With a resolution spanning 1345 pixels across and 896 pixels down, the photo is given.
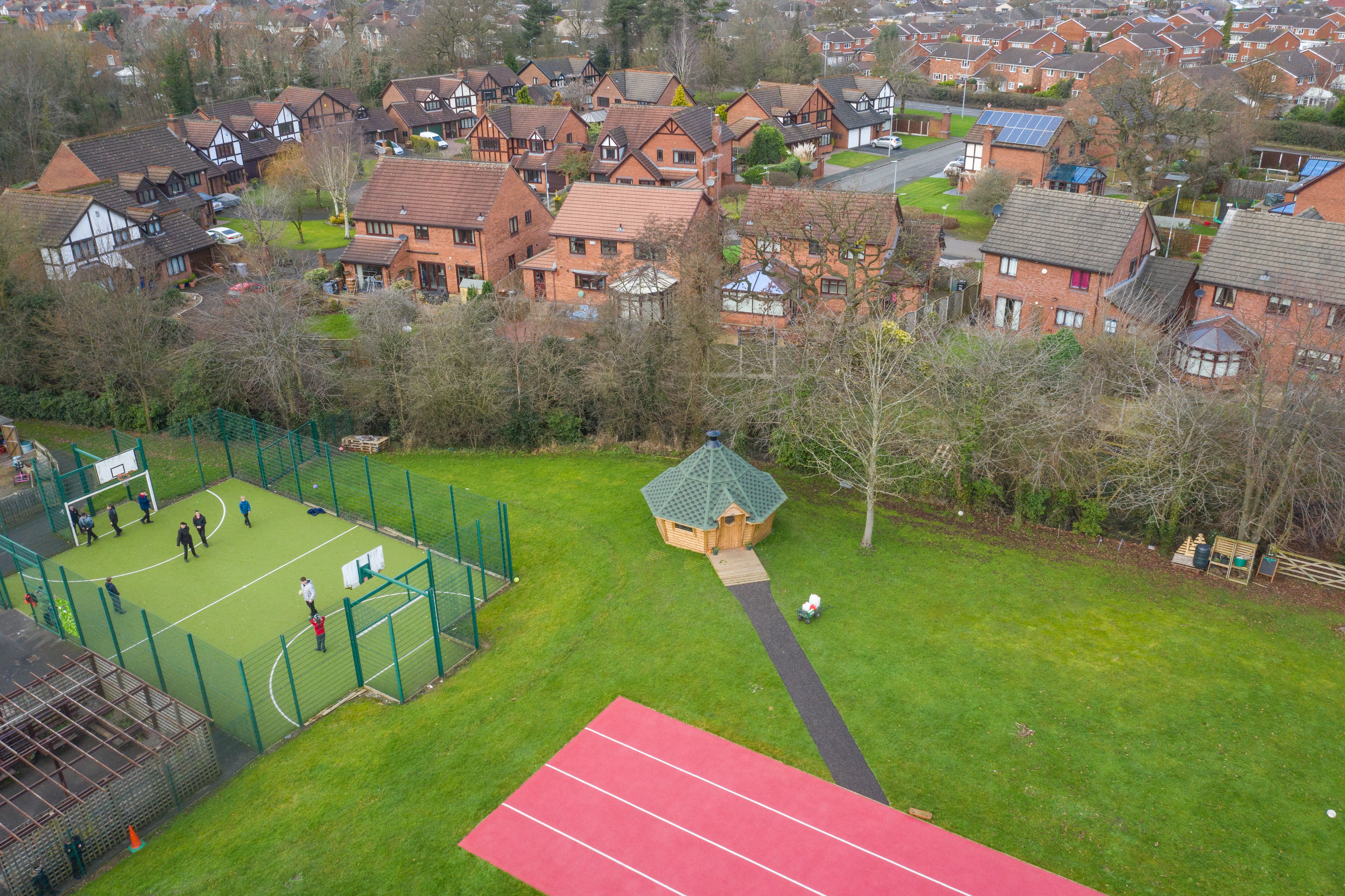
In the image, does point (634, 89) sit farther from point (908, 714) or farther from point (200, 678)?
point (908, 714)

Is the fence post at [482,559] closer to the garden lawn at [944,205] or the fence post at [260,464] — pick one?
the fence post at [260,464]

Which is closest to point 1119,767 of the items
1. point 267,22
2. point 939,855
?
point 939,855

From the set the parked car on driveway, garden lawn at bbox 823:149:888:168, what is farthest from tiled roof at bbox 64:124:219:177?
garden lawn at bbox 823:149:888:168

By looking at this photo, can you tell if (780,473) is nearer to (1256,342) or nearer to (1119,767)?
(1119,767)

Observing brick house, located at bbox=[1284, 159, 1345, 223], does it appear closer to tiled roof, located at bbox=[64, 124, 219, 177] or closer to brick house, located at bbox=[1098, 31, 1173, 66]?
brick house, located at bbox=[1098, 31, 1173, 66]

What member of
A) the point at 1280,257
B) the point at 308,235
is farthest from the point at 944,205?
the point at 308,235
